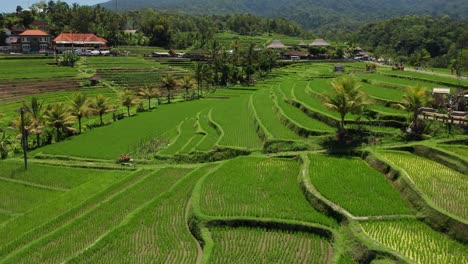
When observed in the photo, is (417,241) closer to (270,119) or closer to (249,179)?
(249,179)

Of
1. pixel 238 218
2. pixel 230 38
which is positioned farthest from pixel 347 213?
pixel 230 38

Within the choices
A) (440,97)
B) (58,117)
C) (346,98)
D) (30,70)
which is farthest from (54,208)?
(30,70)

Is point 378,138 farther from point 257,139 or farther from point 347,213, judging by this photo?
point 347,213

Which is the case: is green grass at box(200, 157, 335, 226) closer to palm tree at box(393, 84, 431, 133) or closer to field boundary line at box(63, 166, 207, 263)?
field boundary line at box(63, 166, 207, 263)

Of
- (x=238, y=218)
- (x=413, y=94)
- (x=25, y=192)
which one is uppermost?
(x=413, y=94)

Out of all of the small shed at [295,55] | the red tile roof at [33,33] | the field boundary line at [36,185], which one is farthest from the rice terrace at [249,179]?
the red tile roof at [33,33]

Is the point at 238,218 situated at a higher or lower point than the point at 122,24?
lower

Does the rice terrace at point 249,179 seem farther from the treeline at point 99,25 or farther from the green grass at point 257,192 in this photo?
the treeline at point 99,25
